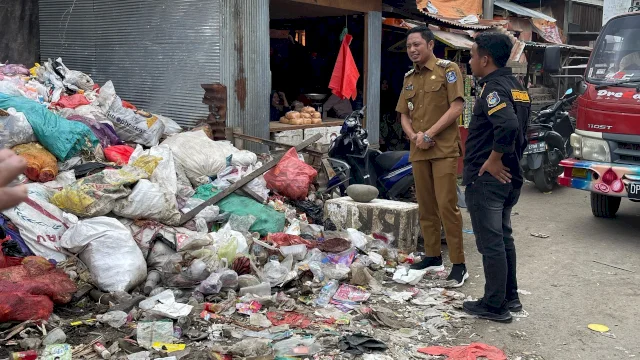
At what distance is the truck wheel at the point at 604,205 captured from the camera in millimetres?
7797

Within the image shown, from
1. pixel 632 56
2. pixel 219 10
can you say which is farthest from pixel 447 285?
pixel 219 10

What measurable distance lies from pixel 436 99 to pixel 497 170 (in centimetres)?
129

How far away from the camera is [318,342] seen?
4141 mm

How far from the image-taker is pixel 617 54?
23.8 ft

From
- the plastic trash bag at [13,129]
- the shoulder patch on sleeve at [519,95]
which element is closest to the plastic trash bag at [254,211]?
the plastic trash bag at [13,129]

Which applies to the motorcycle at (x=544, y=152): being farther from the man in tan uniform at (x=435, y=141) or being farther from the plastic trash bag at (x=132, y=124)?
the plastic trash bag at (x=132, y=124)

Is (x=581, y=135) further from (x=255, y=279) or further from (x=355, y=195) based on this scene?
(x=255, y=279)

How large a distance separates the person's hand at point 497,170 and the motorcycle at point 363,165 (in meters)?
2.68

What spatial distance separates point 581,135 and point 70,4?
25.4 ft

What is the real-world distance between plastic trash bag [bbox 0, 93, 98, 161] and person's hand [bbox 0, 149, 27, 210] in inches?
165

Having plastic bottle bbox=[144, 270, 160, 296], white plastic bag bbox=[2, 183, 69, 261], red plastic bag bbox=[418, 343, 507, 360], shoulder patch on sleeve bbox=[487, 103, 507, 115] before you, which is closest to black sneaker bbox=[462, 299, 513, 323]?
red plastic bag bbox=[418, 343, 507, 360]

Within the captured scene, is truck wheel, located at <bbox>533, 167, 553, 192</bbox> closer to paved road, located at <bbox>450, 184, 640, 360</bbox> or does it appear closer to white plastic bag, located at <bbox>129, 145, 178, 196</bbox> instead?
paved road, located at <bbox>450, 184, 640, 360</bbox>

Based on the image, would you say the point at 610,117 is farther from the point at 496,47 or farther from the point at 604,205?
the point at 496,47

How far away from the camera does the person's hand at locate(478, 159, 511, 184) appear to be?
14.3 ft
